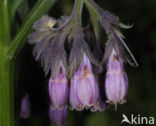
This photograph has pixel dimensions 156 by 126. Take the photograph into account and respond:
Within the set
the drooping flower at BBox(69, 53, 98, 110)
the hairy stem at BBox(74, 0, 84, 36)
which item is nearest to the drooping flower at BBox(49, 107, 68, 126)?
the drooping flower at BBox(69, 53, 98, 110)

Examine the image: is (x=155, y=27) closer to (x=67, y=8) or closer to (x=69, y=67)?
(x=67, y=8)

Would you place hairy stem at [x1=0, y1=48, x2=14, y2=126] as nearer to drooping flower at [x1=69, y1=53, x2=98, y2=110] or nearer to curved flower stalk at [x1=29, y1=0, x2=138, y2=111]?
curved flower stalk at [x1=29, y1=0, x2=138, y2=111]

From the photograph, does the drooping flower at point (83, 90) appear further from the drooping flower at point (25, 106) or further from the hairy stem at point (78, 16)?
the drooping flower at point (25, 106)

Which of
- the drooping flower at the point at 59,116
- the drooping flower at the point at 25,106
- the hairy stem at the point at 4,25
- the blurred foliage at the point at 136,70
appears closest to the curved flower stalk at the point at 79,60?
the hairy stem at the point at 4,25

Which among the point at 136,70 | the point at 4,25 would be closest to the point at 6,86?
the point at 4,25

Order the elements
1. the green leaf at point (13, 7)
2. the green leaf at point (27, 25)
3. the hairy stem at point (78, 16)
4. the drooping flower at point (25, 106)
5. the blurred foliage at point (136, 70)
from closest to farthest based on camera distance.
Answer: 1. the hairy stem at point (78, 16)
2. the green leaf at point (27, 25)
3. the green leaf at point (13, 7)
4. the drooping flower at point (25, 106)
5. the blurred foliage at point (136, 70)

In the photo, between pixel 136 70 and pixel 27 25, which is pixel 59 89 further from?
pixel 136 70

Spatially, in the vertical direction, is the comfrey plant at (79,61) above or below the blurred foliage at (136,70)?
above
